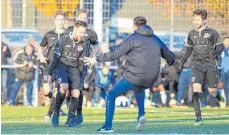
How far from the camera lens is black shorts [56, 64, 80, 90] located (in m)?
15.0

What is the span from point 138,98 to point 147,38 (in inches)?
43.0

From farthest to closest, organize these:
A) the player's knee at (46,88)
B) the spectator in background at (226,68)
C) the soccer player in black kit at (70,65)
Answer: the spectator in background at (226,68), the player's knee at (46,88), the soccer player in black kit at (70,65)

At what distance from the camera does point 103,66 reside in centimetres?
2519

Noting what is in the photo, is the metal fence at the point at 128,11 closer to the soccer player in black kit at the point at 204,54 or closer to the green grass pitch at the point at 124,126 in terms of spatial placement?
the green grass pitch at the point at 124,126

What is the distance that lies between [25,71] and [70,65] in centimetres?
1001

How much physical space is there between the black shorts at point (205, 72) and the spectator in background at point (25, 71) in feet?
30.0

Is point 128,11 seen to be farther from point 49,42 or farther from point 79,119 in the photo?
point 79,119

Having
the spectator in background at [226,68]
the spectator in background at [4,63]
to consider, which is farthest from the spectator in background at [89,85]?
the spectator in background at [226,68]

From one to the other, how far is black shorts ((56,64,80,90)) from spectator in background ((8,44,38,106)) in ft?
32.0

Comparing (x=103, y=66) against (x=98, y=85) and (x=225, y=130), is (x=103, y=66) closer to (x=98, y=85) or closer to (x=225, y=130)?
(x=98, y=85)

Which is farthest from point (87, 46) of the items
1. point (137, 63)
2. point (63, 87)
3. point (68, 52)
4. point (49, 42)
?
point (49, 42)

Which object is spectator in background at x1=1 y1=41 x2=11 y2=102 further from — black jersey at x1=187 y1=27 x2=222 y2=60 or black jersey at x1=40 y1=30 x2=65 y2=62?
black jersey at x1=187 y1=27 x2=222 y2=60

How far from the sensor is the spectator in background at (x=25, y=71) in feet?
81.3

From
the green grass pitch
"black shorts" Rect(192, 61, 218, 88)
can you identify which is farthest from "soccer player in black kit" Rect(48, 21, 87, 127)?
"black shorts" Rect(192, 61, 218, 88)
